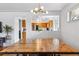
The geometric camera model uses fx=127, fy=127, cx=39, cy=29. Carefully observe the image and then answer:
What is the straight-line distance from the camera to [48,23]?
1.32 m

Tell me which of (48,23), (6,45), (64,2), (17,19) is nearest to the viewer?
(64,2)

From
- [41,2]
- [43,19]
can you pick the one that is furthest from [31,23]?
[41,2]

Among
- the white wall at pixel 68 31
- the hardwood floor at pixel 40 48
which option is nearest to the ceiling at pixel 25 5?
the white wall at pixel 68 31

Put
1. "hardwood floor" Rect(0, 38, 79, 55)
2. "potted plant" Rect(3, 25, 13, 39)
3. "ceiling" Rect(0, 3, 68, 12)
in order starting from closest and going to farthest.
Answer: "ceiling" Rect(0, 3, 68, 12), "potted plant" Rect(3, 25, 13, 39), "hardwood floor" Rect(0, 38, 79, 55)

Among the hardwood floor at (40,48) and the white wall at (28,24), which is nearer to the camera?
the white wall at (28,24)

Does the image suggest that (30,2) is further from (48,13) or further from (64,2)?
(48,13)

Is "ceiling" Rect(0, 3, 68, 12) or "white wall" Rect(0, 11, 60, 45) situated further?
"white wall" Rect(0, 11, 60, 45)

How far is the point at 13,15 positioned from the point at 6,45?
0.40 m

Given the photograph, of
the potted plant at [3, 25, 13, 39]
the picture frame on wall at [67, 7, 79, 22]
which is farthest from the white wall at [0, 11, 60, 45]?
the picture frame on wall at [67, 7, 79, 22]

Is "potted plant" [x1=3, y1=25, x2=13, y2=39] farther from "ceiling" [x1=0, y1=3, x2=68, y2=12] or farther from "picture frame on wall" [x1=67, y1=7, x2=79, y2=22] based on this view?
"picture frame on wall" [x1=67, y1=7, x2=79, y2=22]

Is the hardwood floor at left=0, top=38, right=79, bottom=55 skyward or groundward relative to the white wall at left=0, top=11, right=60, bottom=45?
groundward

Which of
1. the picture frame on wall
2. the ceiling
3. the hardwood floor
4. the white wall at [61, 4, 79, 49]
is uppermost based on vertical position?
the ceiling

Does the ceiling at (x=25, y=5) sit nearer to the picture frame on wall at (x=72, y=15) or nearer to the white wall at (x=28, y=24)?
the white wall at (x=28, y=24)

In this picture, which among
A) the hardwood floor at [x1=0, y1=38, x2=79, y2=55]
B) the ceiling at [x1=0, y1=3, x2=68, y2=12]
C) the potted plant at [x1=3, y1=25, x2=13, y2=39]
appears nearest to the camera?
the ceiling at [x1=0, y1=3, x2=68, y2=12]
